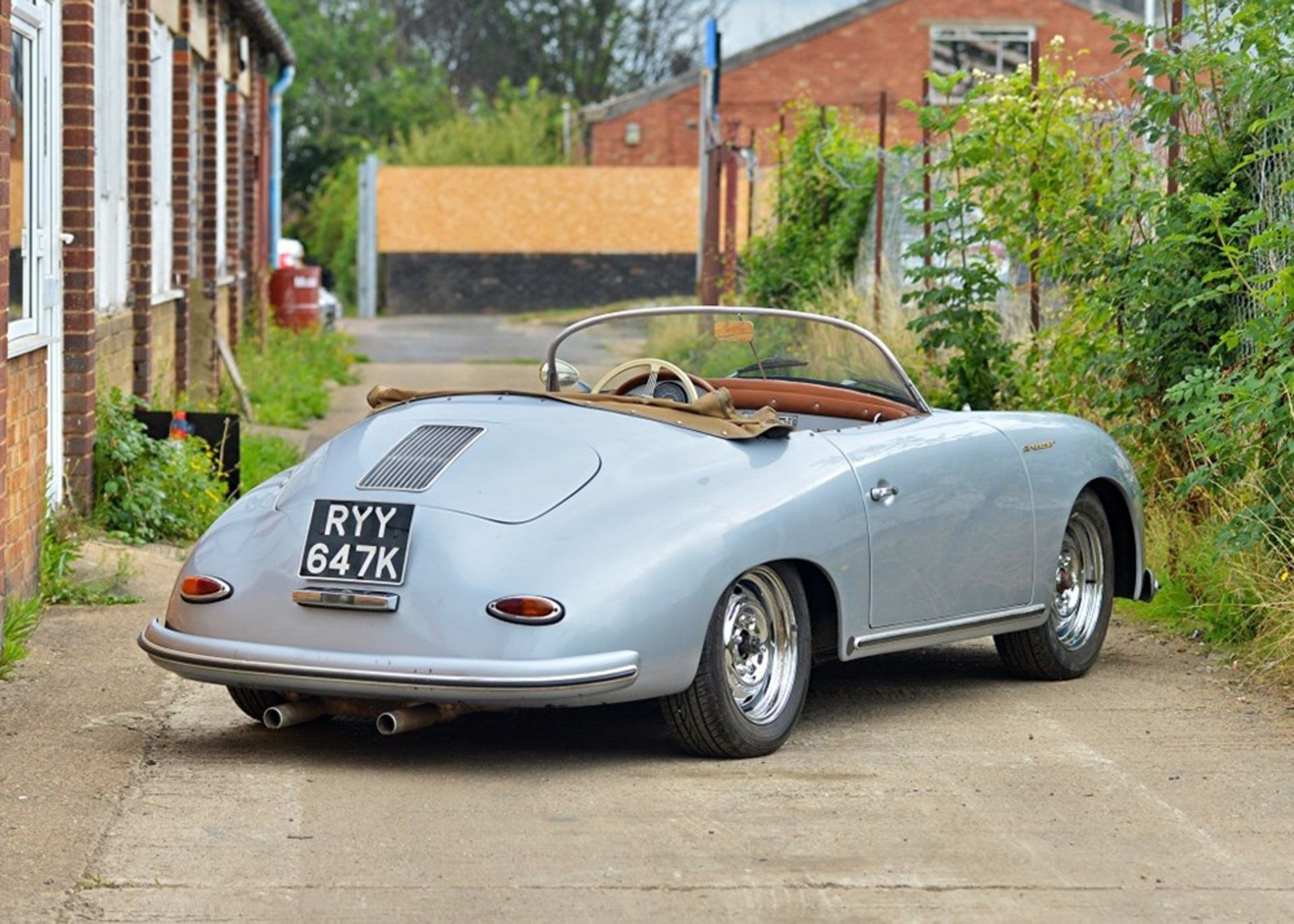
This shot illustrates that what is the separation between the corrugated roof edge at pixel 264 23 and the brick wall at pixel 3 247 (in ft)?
39.7

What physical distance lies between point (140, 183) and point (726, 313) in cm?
→ 667

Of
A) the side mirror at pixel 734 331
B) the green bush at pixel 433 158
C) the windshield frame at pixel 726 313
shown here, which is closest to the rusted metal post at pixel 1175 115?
the windshield frame at pixel 726 313

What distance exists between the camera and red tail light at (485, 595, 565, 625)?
5.70 meters

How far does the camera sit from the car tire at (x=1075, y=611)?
7504 mm

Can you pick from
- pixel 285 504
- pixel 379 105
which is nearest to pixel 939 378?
pixel 285 504

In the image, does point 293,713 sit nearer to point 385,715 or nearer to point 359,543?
point 385,715

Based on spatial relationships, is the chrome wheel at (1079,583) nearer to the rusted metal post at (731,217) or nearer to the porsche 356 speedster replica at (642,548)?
the porsche 356 speedster replica at (642,548)

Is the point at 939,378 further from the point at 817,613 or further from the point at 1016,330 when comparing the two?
the point at 817,613

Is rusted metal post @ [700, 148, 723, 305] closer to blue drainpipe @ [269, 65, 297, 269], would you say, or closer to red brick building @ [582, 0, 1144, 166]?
blue drainpipe @ [269, 65, 297, 269]

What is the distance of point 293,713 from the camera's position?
621cm

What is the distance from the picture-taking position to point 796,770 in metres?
6.07

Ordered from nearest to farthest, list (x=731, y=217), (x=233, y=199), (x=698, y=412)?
1. (x=698, y=412)
2. (x=233, y=199)
3. (x=731, y=217)

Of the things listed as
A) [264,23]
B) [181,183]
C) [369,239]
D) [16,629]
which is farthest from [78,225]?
[369,239]

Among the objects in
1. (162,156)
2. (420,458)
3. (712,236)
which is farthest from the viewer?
(712,236)
